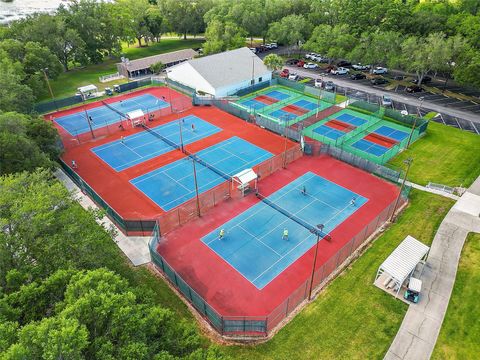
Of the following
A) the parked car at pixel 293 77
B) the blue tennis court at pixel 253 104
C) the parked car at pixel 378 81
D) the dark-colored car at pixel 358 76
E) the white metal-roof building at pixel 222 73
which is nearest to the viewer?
the blue tennis court at pixel 253 104

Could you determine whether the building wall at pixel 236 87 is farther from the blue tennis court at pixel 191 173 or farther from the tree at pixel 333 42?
the blue tennis court at pixel 191 173

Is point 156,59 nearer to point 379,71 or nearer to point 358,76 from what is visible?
point 358,76

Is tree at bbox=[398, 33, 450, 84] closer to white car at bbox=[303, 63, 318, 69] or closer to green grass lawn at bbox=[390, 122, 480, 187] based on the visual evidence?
green grass lawn at bbox=[390, 122, 480, 187]

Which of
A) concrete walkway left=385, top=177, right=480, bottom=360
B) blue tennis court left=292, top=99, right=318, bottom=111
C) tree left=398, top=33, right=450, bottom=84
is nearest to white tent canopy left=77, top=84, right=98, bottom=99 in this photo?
blue tennis court left=292, top=99, right=318, bottom=111

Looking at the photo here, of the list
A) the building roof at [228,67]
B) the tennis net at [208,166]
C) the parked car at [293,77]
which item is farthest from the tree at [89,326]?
the parked car at [293,77]

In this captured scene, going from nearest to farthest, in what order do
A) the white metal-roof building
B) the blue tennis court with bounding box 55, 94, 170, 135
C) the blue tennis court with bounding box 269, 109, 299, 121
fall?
1. the blue tennis court with bounding box 55, 94, 170, 135
2. the blue tennis court with bounding box 269, 109, 299, 121
3. the white metal-roof building

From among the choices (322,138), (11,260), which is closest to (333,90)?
(322,138)
